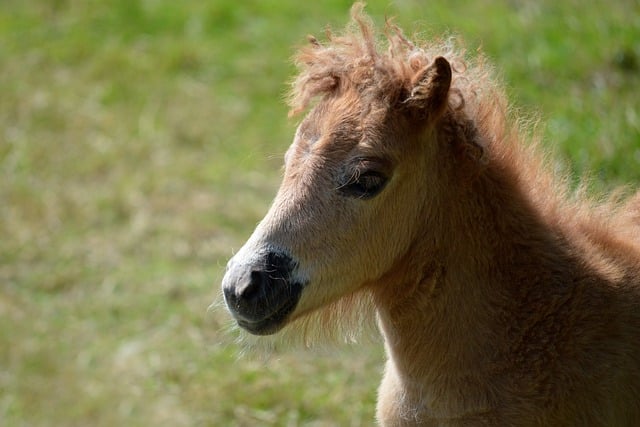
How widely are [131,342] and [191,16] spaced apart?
4985 millimetres

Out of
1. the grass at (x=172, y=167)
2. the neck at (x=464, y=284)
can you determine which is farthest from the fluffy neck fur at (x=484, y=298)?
the grass at (x=172, y=167)

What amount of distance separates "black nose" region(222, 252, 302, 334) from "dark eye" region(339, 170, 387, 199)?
33cm

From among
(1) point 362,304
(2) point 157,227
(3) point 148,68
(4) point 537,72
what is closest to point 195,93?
(3) point 148,68

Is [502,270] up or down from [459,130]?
down

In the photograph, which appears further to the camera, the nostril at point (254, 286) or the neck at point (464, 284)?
the neck at point (464, 284)

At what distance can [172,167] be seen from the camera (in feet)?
28.1

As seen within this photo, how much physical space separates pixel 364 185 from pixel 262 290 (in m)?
Answer: 0.53

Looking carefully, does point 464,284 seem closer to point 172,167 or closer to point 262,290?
point 262,290

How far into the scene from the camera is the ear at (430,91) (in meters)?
3.47

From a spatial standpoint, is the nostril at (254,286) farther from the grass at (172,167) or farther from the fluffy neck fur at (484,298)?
the grass at (172,167)

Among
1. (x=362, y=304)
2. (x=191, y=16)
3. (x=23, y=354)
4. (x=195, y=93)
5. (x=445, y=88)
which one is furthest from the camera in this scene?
(x=191, y=16)

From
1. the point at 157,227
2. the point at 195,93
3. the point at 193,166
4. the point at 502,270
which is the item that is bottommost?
the point at 502,270

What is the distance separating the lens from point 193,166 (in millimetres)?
8523

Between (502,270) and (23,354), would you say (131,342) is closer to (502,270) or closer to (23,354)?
(23,354)
